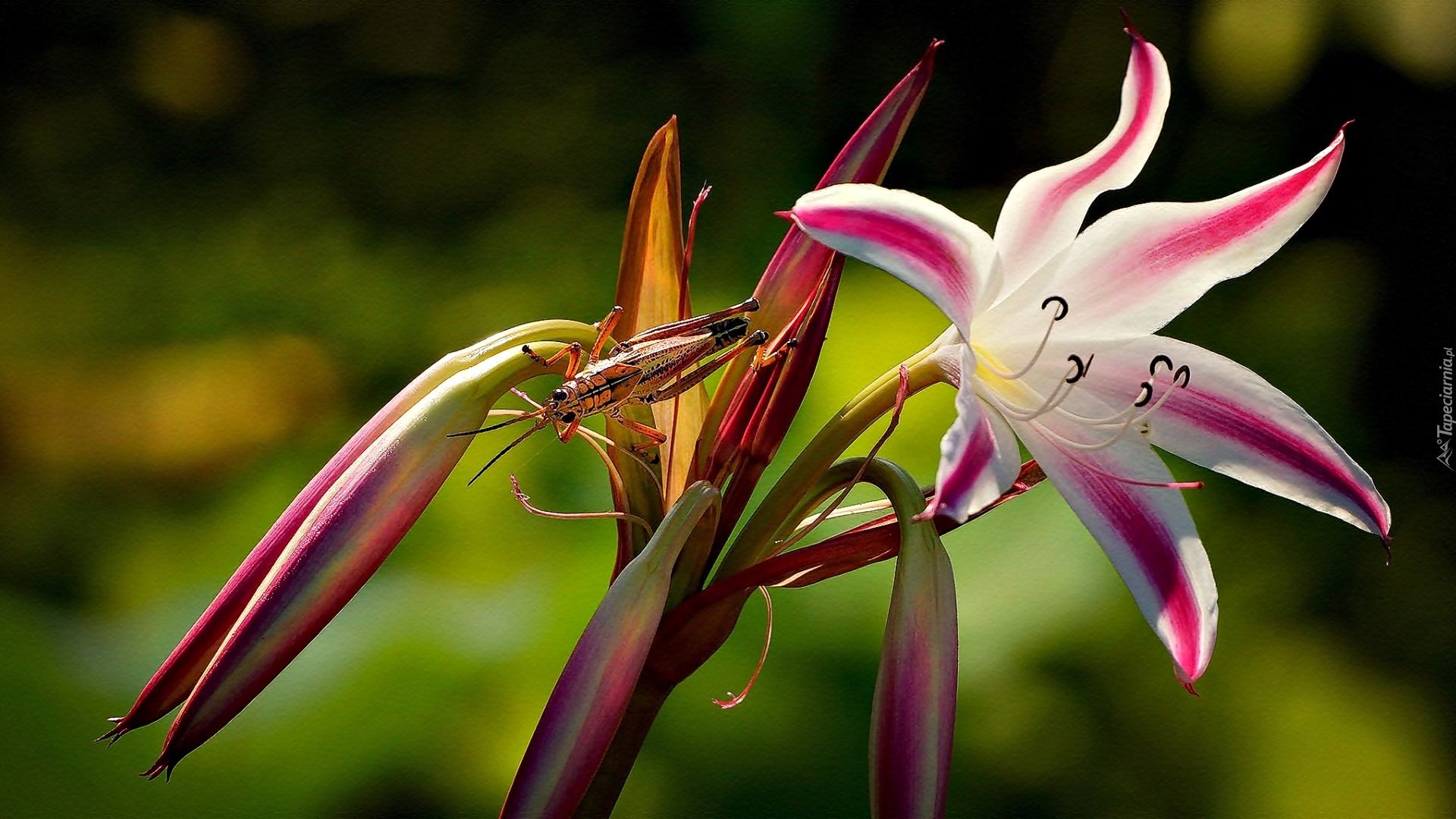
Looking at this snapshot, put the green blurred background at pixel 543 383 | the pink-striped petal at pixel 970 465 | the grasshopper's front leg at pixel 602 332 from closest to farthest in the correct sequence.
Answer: the pink-striped petal at pixel 970 465 → the grasshopper's front leg at pixel 602 332 → the green blurred background at pixel 543 383

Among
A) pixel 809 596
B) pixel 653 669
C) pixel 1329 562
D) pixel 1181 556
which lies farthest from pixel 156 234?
pixel 1329 562

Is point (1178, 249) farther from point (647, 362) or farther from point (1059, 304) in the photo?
point (647, 362)

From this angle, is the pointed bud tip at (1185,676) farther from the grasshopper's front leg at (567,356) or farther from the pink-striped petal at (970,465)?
the grasshopper's front leg at (567,356)

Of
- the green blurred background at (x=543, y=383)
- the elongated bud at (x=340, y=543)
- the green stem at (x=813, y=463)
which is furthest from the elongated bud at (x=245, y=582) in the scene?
the green blurred background at (x=543, y=383)

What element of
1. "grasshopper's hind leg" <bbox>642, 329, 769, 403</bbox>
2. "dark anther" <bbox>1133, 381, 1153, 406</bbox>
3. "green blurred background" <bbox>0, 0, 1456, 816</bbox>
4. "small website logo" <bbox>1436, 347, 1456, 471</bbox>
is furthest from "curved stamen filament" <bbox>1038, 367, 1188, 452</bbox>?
"small website logo" <bbox>1436, 347, 1456, 471</bbox>

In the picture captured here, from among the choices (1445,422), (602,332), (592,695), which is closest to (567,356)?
(602,332)

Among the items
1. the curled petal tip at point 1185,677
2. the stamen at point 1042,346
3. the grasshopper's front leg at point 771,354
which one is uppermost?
the grasshopper's front leg at point 771,354

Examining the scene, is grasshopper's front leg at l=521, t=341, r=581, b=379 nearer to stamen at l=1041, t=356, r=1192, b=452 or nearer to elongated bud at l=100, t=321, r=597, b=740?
elongated bud at l=100, t=321, r=597, b=740

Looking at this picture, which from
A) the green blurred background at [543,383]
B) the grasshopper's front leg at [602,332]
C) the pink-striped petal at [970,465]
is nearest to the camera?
the pink-striped petal at [970,465]

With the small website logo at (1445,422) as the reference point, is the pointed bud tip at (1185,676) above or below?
above
